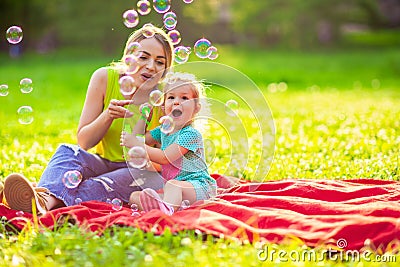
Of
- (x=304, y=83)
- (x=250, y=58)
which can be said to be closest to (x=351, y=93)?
(x=304, y=83)

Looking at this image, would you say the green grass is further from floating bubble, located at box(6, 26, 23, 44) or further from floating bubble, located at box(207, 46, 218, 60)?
floating bubble, located at box(6, 26, 23, 44)

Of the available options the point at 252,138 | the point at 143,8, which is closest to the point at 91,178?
the point at 143,8

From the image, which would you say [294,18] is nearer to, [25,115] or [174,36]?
[174,36]

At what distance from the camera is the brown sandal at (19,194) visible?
11.1 ft

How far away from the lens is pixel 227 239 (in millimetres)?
2969

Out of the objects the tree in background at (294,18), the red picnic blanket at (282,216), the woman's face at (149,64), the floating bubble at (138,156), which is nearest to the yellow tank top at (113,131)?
the woman's face at (149,64)

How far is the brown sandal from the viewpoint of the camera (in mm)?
3373

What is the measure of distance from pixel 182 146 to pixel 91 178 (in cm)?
63

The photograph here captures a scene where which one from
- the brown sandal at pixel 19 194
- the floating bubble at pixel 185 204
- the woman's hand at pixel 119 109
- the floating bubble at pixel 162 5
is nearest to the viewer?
the brown sandal at pixel 19 194

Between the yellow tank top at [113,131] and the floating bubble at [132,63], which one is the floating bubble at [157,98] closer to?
the floating bubble at [132,63]

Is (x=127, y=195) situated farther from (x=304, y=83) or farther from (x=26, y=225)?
(x=304, y=83)

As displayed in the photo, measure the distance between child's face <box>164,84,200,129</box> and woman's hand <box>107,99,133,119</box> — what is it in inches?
8.5

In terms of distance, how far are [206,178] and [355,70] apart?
12.8 m

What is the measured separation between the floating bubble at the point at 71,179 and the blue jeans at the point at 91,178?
0.03 metres
